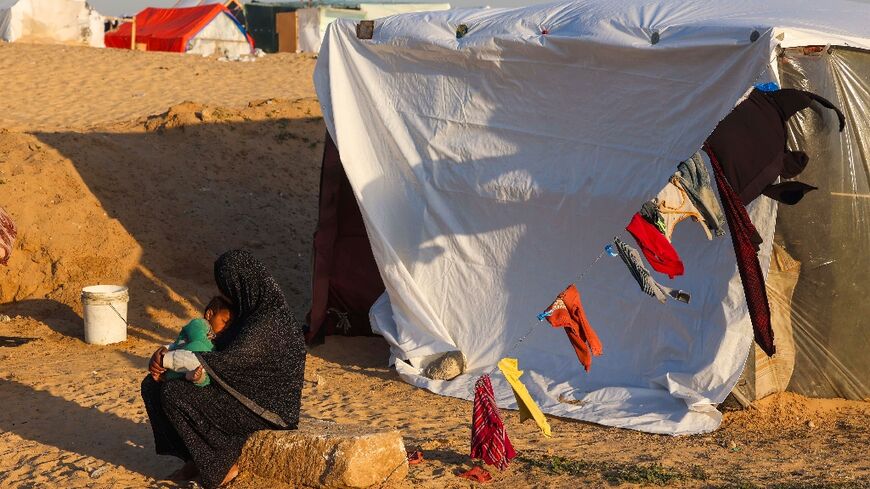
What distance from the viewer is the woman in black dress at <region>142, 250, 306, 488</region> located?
449 centimetres

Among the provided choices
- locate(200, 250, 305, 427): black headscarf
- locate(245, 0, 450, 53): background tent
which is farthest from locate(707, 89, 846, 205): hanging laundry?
locate(245, 0, 450, 53): background tent

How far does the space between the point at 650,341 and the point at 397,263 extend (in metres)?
1.76

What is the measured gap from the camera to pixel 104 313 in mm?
7234

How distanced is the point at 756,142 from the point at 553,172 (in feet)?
4.62

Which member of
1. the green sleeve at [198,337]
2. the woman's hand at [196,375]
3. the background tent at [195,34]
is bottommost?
the woman's hand at [196,375]

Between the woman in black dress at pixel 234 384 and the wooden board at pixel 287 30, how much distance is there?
24.4 meters

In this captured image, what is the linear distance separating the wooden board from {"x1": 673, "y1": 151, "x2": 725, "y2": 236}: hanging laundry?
24.0 metres

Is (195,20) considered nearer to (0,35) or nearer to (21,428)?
(0,35)

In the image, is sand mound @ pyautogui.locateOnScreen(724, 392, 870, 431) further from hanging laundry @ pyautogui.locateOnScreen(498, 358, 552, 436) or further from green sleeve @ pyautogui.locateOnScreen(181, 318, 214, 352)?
green sleeve @ pyautogui.locateOnScreen(181, 318, 214, 352)

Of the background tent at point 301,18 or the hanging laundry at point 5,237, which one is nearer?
the hanging laundry at point 5,237

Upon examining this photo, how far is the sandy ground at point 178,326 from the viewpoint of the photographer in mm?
5020

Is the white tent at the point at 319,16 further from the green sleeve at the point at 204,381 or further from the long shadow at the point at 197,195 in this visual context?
the green sleeve at the point at 204,381

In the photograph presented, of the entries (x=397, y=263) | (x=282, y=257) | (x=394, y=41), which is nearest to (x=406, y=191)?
(x=397, y=263)

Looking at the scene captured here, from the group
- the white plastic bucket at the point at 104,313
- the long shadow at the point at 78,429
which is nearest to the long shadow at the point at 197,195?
the white plastic bucket at the point at 104,313
